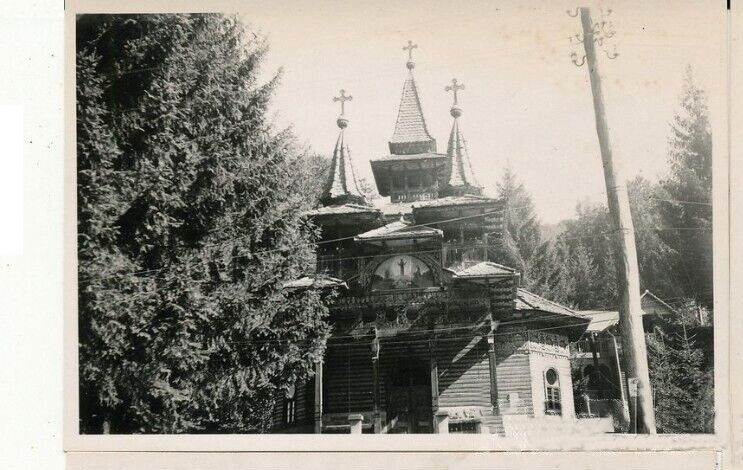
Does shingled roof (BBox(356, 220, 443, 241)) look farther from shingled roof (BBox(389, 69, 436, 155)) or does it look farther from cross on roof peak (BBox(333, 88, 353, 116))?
cross on roof peak (BBox(333, 88, 353, 116))

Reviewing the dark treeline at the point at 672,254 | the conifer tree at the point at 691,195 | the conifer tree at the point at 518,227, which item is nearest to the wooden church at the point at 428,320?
the conifer tree at the point at 518,227

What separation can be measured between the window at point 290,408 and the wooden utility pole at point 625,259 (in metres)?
4.43

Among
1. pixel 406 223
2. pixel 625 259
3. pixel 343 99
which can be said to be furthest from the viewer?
pixel 406 223

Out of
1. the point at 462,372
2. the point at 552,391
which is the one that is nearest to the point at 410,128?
the point at 462,372

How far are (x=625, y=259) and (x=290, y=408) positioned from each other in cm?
488

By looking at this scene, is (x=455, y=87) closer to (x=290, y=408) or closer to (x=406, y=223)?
(x=406, y=223)

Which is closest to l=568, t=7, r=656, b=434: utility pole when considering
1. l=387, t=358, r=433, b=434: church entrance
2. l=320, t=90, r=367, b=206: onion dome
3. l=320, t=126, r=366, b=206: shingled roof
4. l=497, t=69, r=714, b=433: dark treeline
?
l=497, t=69, r=714, b=433: dark treeline

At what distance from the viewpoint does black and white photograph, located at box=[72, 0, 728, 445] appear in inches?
362

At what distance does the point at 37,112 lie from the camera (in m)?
9.30

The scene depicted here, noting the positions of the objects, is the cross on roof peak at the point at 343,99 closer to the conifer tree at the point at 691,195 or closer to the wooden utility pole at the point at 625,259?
the wooden utility pole at the point at 625,259

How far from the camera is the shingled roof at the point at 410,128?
975cm

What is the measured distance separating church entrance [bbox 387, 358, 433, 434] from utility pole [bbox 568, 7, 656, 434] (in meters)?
2.65

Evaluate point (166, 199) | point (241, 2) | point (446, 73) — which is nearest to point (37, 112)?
point (166, 199)

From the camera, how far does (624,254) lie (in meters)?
9.05
